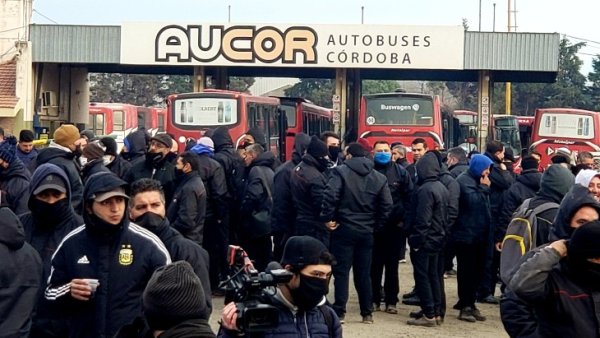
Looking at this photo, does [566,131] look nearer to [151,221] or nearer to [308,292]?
[151,221]

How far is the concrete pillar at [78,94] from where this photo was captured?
4241cm

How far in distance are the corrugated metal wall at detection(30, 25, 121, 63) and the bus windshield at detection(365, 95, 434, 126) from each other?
375 inches

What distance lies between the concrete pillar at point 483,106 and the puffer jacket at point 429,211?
21.5 metres

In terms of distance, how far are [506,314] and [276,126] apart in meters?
25.8

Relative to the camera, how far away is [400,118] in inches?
1242

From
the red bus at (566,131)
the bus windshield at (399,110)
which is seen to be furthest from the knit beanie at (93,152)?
the red bus at (566,131)

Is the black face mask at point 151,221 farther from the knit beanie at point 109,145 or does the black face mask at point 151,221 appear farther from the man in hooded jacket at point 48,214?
the knit beanie at point 109,145

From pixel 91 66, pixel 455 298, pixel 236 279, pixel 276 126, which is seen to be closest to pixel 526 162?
pixel 455 298

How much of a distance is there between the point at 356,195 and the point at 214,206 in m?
2.11

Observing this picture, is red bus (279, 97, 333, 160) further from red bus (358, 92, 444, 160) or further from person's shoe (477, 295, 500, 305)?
person's shoe (477, 295, 500, 305)

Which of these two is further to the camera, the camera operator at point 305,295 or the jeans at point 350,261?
the jeans at point 350,261

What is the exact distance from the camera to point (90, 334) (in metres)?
6.05

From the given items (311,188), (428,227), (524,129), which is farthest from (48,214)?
(524,129)

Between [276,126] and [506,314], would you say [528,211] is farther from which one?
[276,126]
